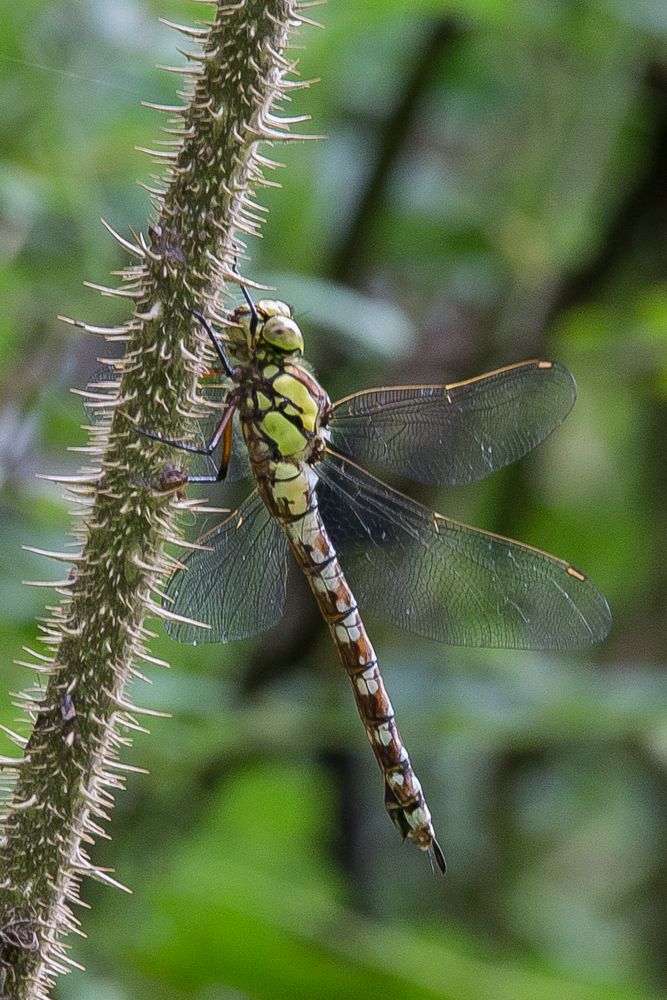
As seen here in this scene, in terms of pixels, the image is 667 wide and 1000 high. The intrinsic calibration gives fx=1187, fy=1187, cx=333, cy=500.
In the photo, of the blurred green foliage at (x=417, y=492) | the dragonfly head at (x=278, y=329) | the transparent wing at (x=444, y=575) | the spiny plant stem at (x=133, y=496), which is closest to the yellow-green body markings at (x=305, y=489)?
the dragonfly head at (x=278, y=329)

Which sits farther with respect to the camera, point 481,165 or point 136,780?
point 481,165

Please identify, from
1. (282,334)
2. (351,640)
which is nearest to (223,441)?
(282,334)

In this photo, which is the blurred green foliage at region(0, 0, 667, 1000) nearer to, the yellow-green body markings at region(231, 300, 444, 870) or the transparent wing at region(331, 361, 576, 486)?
the transparent wing at region(331, 361, 576, 486)

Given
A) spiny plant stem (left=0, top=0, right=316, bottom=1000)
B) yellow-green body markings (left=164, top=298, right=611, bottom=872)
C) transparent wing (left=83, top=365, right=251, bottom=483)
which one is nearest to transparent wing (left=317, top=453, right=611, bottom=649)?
yellow-green body markings (left=164, top=298, right=611, bottom=872)

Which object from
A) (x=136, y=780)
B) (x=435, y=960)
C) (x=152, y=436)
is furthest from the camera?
(x=435, y=960)

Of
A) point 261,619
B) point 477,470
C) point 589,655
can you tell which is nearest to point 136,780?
point 261,619

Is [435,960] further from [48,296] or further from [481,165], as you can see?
Answer: [481,165]

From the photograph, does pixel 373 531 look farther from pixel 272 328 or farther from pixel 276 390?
pixel 272 328

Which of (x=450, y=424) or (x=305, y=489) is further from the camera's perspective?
(x=450, y=424)
